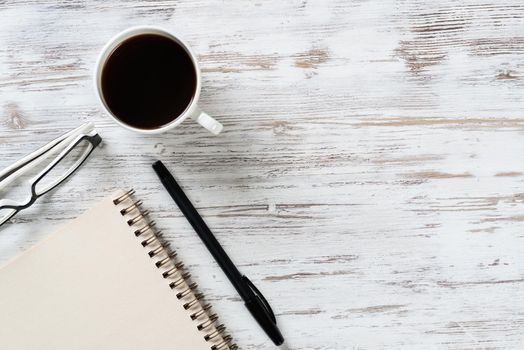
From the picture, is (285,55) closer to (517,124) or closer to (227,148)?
(227,148)

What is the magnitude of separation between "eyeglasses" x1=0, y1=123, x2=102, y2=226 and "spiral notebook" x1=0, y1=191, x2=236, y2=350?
0.19ft

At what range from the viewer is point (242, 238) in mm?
792

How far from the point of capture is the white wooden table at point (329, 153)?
2.54 feet

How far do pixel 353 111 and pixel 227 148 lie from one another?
0.55 feet

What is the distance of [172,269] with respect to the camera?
30.6 inches

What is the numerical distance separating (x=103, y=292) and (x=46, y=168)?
170mm

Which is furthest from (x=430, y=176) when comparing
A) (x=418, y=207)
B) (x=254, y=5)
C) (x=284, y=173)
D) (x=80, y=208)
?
(x=80, y=208)

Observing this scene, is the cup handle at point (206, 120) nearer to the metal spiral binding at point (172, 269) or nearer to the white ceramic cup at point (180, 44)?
the white ceramic cup at point (180, 44)

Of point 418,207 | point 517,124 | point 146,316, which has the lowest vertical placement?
point 146,316

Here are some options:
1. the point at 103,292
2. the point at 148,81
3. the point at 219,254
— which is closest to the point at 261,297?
the point at 219,254

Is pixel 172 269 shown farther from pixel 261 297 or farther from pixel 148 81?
pixel 148 81

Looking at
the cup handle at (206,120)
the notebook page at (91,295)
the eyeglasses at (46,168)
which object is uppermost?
the cup handle at (206,120)

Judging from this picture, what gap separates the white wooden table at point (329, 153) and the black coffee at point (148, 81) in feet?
0.27

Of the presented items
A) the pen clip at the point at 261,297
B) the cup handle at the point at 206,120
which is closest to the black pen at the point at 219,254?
the pen clip at the point at 261,297
